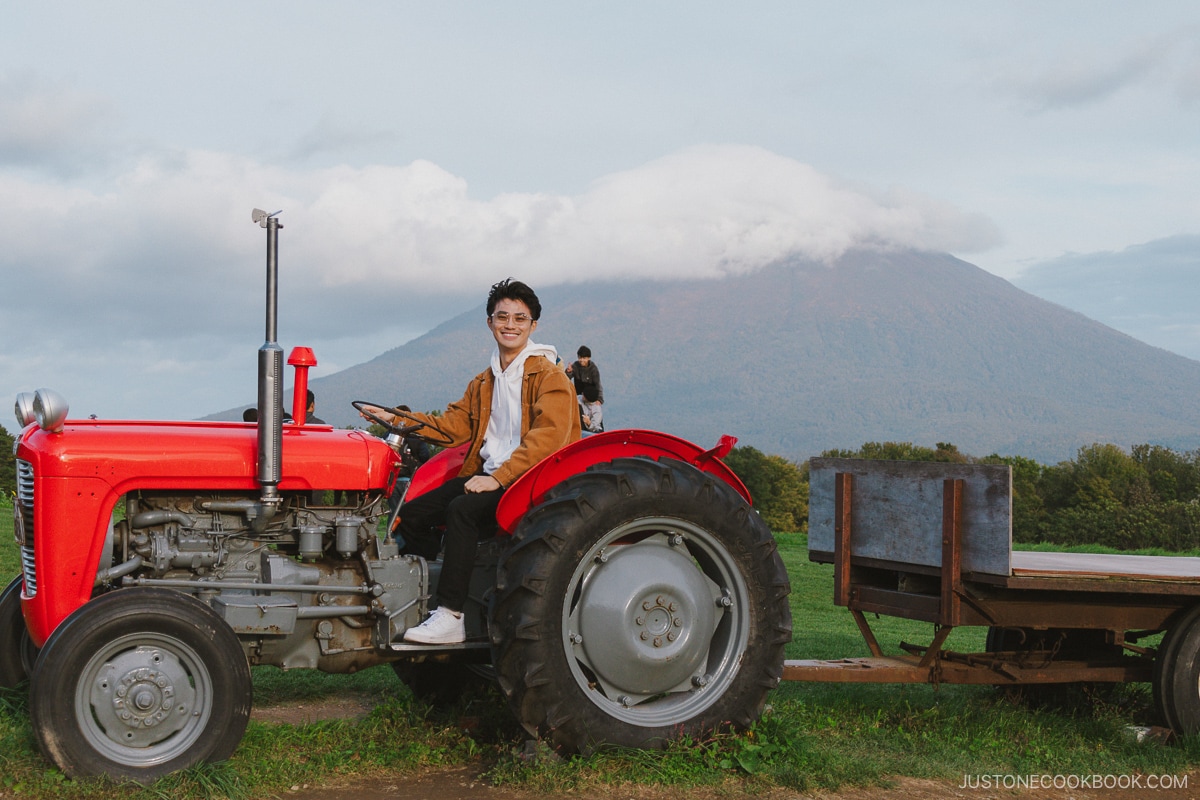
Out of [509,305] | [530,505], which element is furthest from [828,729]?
[509,305]

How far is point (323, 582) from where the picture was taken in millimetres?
4496

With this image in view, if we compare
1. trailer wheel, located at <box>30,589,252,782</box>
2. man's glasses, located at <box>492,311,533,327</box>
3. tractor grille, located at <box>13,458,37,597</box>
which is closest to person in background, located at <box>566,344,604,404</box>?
man's glasses, located at <box>492,311,533,327</box>

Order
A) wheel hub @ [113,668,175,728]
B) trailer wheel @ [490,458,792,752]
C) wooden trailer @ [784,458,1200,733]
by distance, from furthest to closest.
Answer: wooden trailer @ [784,458,1200,733]
trailer wheel @ [490,458,792,752]
wheel hub @ [113,668,175,728]

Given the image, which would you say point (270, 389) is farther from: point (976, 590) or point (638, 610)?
point (976, 590)

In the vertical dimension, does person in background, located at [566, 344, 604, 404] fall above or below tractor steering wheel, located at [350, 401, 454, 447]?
above

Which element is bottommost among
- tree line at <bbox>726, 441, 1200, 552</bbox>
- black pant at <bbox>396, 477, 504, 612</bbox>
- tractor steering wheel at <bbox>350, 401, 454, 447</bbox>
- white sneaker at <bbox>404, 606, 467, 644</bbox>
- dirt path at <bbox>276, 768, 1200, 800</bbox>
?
tree line at <bbox>726, 441, 1200, 552</bbox>

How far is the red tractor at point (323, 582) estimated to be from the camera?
4.00 meters

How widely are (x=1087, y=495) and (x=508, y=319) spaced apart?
37.5 m

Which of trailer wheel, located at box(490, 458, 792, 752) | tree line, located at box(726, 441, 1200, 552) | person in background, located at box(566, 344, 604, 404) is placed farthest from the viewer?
tree line, located at box(726, 441, 1200, 552)

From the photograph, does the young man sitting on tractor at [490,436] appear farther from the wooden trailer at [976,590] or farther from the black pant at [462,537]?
the wooden trailer at [976,590]

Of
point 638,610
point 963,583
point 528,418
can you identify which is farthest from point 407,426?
point 963,583

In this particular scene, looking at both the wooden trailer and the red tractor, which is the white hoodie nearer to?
the red tractor

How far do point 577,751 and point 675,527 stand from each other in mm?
945

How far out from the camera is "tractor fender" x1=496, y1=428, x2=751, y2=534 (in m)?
4.49
